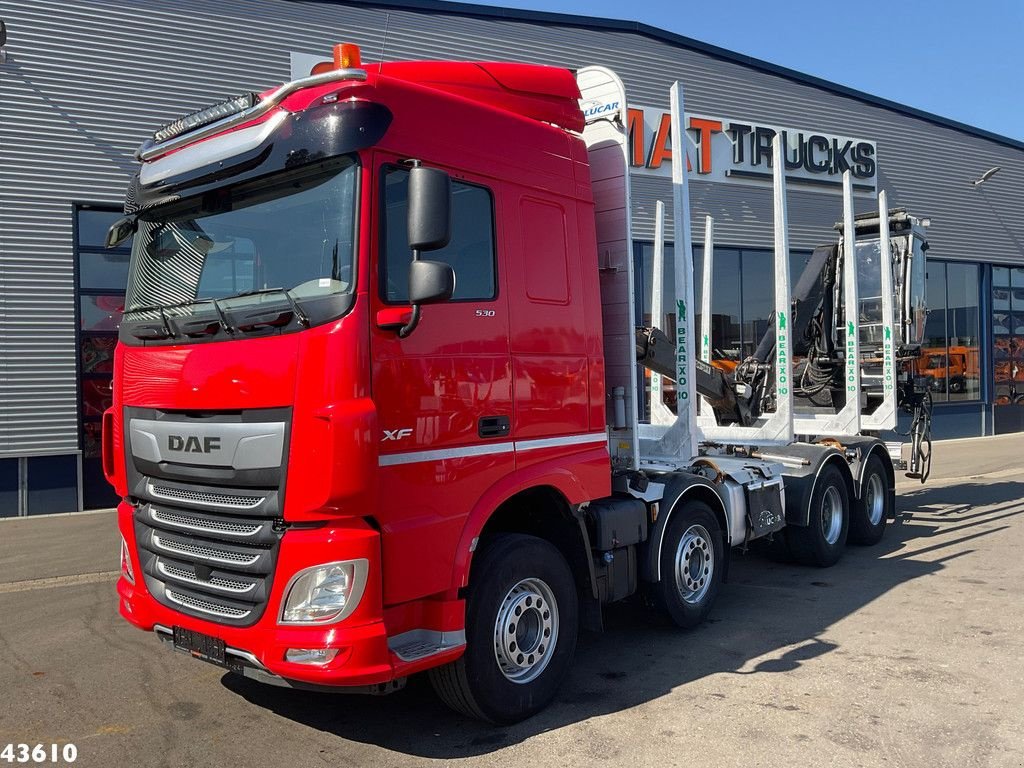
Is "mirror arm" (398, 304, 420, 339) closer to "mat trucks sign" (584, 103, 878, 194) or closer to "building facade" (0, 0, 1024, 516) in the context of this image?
"building facade" (0, 0, 1024, 516)

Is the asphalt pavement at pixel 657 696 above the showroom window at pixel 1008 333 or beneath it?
beneath

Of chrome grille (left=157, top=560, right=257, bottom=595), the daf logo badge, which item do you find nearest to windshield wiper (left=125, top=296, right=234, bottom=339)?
the daf logo badge

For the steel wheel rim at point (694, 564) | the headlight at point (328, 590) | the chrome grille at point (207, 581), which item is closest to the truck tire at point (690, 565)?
the steel wheel rim at point (694, 564)

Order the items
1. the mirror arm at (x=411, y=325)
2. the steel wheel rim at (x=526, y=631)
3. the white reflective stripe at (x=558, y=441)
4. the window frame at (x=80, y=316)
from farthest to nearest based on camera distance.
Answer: the window frame at (x=80, y=316) → the white reflective stripe at (x=558, y=441) → the steel wheel rim at (x=526, y=631) → the mirror arm at (x=411, y=325)

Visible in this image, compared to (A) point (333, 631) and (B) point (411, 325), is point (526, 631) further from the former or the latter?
(B) point (411, 325)

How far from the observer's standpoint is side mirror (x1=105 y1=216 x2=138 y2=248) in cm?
474

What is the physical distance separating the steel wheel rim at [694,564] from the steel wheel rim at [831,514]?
7.52 feet

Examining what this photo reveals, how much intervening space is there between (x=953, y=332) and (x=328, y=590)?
2175 cm

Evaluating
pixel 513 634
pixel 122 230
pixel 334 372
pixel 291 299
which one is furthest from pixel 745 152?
pixel 334 372

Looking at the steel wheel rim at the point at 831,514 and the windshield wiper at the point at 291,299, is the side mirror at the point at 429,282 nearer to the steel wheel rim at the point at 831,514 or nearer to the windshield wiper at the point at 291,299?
the windshield wiper at the point at 291,299

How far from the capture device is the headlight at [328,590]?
3541 mm

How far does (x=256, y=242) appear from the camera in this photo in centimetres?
397

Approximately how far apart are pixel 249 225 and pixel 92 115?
9.58 m

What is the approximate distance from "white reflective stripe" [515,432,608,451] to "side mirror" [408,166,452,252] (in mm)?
1259
